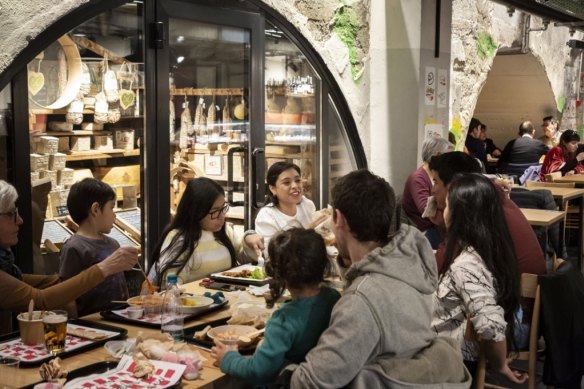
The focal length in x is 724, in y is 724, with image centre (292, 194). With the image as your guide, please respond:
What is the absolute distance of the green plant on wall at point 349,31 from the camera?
6.45 metres

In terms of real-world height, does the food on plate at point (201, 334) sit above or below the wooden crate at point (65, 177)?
below

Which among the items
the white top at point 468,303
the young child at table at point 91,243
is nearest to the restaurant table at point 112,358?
the young child at table at point 91,243

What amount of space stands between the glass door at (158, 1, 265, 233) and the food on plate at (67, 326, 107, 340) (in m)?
2.27

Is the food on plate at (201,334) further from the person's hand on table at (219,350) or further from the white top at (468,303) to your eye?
the white top at (468,303)

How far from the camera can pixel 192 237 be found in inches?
147

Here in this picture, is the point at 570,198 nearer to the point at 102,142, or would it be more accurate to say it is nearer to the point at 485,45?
the point at 485,45

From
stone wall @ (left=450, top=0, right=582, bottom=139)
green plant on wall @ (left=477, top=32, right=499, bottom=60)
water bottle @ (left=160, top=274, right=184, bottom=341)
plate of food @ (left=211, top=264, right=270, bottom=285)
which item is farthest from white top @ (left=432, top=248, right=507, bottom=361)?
green plant on wall @ (left=477, top=32, right=499, bottom=60)

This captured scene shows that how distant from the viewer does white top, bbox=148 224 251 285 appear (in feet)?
12.2

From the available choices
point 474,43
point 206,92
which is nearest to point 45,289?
point 206,92

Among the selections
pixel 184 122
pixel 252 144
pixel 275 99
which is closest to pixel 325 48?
pixel 275 99

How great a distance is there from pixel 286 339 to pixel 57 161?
253 cm

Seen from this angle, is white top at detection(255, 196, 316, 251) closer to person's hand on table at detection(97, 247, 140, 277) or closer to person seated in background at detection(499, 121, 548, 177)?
person's hand on table at detection(97, 247, 140, 277)

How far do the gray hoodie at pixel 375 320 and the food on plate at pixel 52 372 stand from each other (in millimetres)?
706

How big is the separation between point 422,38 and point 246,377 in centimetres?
504
